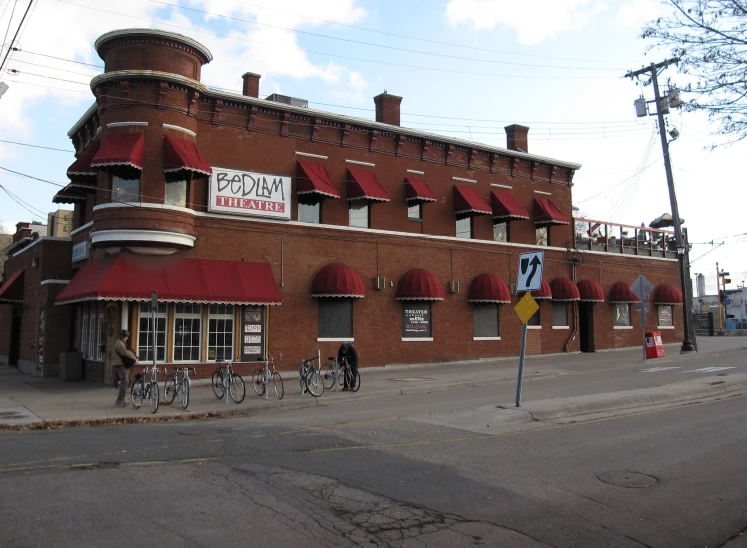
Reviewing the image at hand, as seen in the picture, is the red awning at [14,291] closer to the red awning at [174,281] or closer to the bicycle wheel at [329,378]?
the red awning at [174,281]

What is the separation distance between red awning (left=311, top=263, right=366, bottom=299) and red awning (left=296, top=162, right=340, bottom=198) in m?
2.74

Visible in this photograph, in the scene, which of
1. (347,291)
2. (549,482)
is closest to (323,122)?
(347,291)

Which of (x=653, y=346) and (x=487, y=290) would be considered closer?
(x=653, y=346)

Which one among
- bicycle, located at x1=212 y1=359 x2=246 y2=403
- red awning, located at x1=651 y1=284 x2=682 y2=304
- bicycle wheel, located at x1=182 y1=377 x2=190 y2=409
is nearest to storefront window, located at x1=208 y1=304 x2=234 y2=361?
bicycle, located at x1=212 y1=359 x2=246 y2=403

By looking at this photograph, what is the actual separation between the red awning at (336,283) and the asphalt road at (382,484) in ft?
35.9

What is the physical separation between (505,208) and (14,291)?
2188 centimetres

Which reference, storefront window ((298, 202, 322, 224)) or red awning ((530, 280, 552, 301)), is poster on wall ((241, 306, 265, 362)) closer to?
storefront window ((298, 202, 322, 224))

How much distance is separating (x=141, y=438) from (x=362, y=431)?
156 inches

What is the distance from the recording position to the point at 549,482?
823 centimetres

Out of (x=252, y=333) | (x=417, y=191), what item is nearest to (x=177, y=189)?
(x=252, y=333)

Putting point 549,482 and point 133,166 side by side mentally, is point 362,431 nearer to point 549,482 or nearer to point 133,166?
point 549,482

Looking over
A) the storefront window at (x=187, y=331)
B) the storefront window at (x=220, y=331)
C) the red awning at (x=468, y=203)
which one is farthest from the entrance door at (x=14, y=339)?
the red awning at (x=468, y=203)

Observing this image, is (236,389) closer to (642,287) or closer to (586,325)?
(642,287)

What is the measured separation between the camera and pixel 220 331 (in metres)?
22.1
